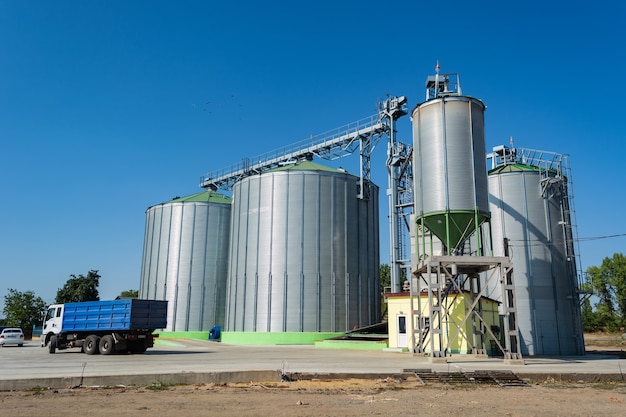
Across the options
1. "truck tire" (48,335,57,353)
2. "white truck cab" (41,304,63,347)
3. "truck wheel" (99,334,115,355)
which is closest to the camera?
"truck wheel" (99,334,115,355)

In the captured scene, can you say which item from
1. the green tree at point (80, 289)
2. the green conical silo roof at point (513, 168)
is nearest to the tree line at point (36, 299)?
the green tree at point (80, 289)

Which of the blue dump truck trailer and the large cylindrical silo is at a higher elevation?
the large cylindrical silo

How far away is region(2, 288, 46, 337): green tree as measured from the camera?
64812 mm

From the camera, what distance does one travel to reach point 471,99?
23.0 m

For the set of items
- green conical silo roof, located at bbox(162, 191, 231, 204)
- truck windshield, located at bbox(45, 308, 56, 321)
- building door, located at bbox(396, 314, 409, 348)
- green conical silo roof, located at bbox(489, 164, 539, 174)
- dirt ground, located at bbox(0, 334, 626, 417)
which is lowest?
dirt ground, located at bbox(0, 334, 626, 417)

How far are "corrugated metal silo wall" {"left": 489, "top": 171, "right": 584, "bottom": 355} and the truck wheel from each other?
2269 cm

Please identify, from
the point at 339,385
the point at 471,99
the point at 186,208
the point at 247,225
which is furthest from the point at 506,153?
the point at 186,208

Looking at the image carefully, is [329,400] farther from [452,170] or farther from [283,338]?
[283,338]

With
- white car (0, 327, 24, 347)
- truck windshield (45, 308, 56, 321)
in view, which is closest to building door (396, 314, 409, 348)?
truck windshield (45, 308, 56, 321)

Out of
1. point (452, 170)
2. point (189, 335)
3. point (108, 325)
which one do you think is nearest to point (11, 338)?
point (189, 335)

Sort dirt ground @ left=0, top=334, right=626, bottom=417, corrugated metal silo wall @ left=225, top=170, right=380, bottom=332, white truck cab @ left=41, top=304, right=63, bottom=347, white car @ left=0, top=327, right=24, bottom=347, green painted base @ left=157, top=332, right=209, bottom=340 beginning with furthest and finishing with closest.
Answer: green painted base @ left=157, top=332, right=209, bottom=340 → corrugated metal silo wall @ left=225, top=170, right=380, bottom=332 → white car @ left=0, top=327, right=24, bottom=347 → white truck cab @ left=41, top=304, right=63, bottom=347 → dirt ground @ left=0, top=334, right=626, bottom=417

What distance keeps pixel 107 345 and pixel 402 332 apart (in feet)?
53.2

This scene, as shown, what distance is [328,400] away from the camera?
10969mm

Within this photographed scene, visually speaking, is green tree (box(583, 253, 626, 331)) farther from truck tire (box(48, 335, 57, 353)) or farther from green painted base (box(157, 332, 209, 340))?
truck tire (box(48, 335, 57, 353))
